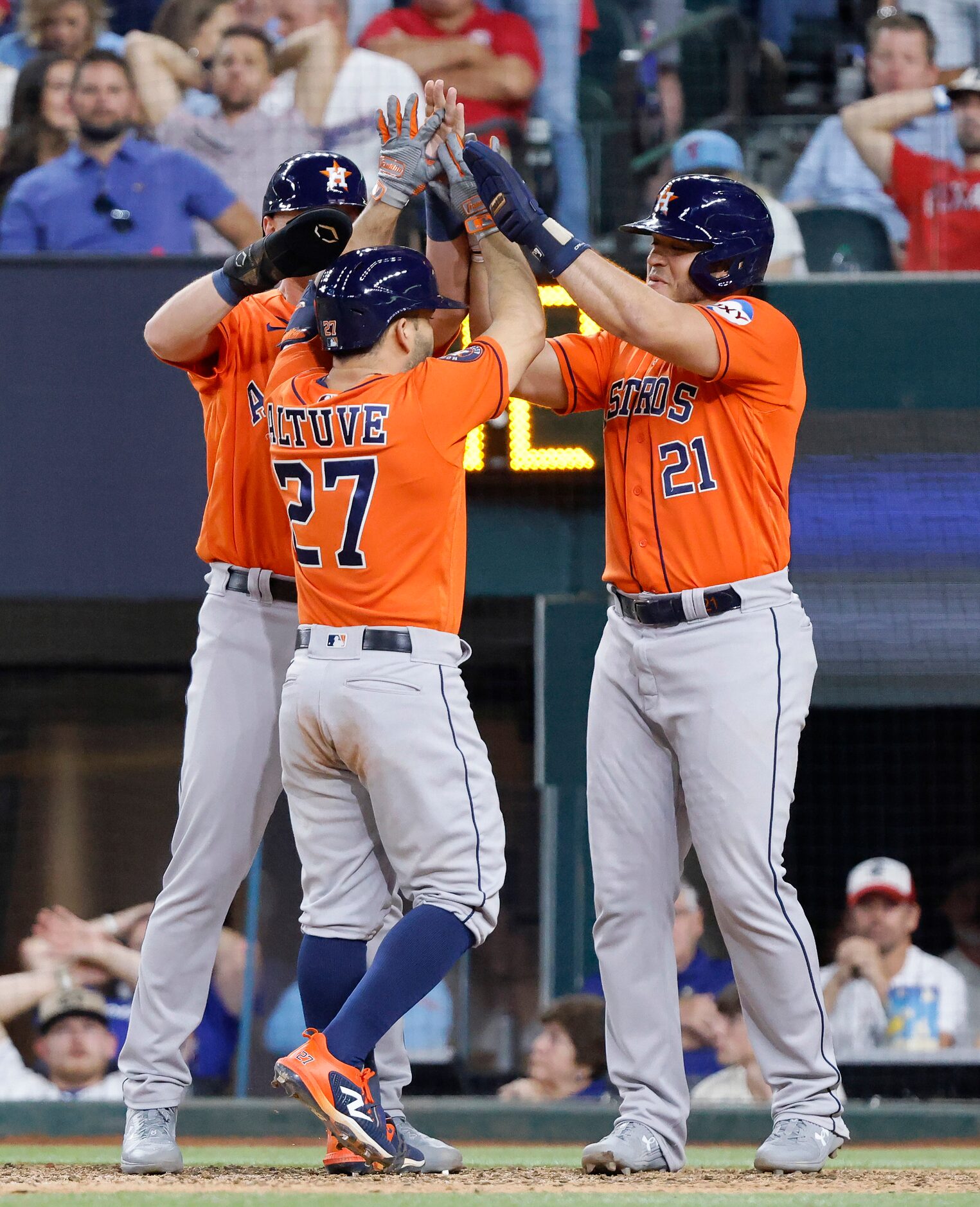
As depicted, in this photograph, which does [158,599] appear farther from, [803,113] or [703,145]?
[803,113]

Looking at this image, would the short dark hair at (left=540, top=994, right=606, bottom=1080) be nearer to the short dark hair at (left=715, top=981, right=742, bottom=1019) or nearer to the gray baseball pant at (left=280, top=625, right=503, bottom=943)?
the short dark hair at (left=715, top=981, right=742, bottom=1019)

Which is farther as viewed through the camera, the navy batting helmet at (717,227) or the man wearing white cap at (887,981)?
the man wearing white cap at (887,981)

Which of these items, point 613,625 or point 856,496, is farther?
point 856,496

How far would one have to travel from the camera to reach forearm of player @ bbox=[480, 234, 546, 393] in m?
3.14

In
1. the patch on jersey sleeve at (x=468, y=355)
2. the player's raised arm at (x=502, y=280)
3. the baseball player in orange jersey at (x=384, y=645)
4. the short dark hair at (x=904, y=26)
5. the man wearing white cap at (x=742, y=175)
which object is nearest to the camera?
the baseball player in orange jersey at (x=384, y=645)

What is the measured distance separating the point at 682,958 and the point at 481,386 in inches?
116

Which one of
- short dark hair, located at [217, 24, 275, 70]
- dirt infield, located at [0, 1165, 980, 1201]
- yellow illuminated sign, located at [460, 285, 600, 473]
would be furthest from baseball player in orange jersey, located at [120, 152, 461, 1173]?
short dark hair, located at [217, 24, 275, 70]

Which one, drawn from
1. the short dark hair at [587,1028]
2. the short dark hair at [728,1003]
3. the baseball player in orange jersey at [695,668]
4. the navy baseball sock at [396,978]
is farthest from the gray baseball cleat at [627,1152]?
the short dark hair at [728,1003]

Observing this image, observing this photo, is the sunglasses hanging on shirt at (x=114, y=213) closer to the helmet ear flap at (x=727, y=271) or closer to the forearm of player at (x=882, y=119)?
the forearm of player at (x=882, y=119)

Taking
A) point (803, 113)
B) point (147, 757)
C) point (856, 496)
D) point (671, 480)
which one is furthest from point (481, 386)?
point (147, 757)

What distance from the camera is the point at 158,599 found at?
570cm

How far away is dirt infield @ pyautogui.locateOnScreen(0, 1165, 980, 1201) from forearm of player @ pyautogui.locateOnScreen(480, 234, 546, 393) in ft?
4.52

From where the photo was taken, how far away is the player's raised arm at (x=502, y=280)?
3.15m

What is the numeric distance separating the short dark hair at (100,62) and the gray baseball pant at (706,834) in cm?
337
